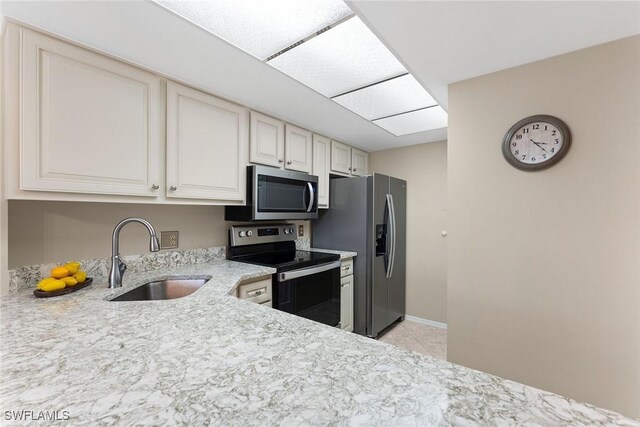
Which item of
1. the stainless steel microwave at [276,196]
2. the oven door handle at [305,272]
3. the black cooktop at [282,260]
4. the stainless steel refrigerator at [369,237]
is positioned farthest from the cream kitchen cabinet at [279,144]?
the oven door handle at [305,272]

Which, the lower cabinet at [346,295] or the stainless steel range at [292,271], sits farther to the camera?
the lower cabinet at [346,295]

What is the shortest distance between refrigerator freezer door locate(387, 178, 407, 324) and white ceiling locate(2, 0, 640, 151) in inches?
58.2

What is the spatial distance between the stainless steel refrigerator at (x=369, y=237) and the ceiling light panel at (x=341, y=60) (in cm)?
116

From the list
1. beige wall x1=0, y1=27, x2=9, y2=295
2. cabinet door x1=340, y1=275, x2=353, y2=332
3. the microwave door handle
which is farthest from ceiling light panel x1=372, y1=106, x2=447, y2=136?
beige wall x1=0, y1=27, x2=9, y2=295

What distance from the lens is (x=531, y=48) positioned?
4.58 ft

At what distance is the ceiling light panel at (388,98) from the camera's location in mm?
1788

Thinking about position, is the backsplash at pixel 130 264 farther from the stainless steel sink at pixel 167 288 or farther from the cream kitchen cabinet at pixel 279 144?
→ the cream kitchen cabinet at pixel 279 144

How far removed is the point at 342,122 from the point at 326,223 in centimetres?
108

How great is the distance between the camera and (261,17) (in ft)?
3.78

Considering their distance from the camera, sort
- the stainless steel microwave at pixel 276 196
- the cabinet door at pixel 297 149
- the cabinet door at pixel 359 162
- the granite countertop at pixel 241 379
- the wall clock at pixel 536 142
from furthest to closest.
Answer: the cabinet door at pixel 359 162
the cabinet door at pixel 297 149
the stainless steel microwave at pixel 276 196
the wall clock at pixel 536 142
the granite countertop at pixel 241 379

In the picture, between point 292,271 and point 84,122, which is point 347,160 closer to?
point 292,271

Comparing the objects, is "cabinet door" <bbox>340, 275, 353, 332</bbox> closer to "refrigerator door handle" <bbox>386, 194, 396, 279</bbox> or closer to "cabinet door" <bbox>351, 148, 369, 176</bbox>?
"refrigerator door handle" <bbox>386, 194, 396, 279</bbox>

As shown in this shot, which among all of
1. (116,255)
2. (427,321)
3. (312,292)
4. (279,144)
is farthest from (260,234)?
(427,321)

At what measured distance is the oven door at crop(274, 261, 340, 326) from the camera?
6.42ft
